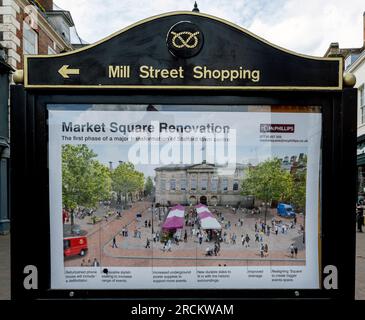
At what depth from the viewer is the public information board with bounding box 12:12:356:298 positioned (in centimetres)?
269

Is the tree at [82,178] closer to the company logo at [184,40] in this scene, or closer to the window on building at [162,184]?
the window on building at [162,184]

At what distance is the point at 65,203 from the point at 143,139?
82 cm

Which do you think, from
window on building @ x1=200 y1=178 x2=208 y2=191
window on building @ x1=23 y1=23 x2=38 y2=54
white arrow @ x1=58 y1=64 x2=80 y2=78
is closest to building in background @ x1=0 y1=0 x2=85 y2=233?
window on building @ x1=23 y1=23 x2=38 y2=54

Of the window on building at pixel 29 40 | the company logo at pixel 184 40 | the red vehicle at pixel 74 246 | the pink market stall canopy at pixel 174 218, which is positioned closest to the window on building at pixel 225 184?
the pink market stall canopy at pixel 174 218

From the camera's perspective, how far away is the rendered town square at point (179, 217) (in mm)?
2799

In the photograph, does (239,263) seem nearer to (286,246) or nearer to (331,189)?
(286,246)

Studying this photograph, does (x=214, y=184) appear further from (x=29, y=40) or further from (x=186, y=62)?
(x=29, y=40)

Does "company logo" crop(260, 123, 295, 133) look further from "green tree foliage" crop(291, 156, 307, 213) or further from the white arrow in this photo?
the white arrow

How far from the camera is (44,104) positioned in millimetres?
2703

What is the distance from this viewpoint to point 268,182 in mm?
2824

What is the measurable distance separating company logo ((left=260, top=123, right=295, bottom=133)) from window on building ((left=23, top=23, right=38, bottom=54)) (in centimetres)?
1572

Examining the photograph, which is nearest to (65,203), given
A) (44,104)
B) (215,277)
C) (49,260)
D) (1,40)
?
(49,260)

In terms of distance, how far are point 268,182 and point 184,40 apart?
4.40ft

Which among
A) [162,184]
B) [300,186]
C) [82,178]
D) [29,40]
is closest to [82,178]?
[82,178]
